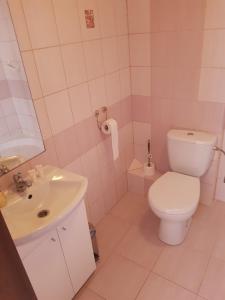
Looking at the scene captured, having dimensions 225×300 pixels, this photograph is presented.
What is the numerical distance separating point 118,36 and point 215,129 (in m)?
1.05

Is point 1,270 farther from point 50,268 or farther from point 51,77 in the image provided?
point 51,77

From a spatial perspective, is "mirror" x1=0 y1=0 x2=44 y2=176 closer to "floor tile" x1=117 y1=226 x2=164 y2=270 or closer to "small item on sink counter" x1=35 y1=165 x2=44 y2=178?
"small item on sink counter" x1=35 y1=165 x2=44 y2=178

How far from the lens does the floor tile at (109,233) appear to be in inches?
74.1

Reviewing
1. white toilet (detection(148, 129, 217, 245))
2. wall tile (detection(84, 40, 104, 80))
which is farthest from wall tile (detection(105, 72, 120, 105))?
white toilet (detection(148, 129, 217, 245))

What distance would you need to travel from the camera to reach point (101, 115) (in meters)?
1.86

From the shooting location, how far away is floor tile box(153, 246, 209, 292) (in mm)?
1595

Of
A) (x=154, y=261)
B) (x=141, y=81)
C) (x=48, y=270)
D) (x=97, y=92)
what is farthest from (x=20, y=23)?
(x=154, y=261)

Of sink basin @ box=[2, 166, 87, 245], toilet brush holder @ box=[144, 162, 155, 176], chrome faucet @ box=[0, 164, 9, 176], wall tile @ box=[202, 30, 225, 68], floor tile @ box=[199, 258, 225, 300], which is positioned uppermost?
wall tile @ box=[202, 30, 225, 68]

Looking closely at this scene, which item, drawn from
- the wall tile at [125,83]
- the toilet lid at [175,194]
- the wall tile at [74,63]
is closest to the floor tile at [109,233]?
the toilet lid at [175,194]

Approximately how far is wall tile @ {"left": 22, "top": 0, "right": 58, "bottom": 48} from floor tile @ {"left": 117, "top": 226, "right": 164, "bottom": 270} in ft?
5.03

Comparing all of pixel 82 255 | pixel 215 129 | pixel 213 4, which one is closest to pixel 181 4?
pixel 213 4

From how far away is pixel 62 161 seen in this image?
1.59 m

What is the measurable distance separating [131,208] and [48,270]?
117 centimetres

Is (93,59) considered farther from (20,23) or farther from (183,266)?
(183,266)
